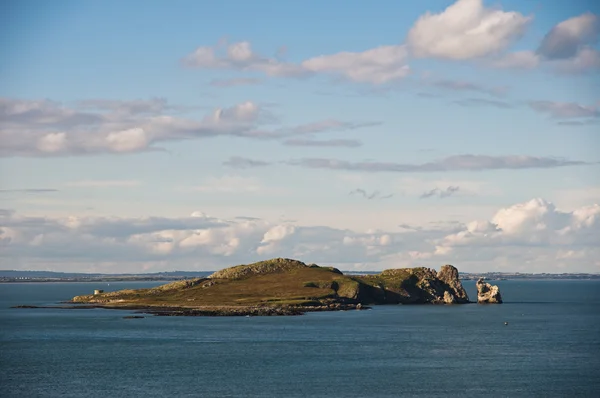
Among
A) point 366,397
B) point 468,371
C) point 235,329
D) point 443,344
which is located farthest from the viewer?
point 235,329

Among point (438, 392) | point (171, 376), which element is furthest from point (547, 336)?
point (171, 376)

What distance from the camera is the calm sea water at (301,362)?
116 meters

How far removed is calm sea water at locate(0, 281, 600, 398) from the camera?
381 feet

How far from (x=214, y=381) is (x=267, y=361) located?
21109 millimetres

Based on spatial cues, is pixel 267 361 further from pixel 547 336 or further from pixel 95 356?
pixel 547 336

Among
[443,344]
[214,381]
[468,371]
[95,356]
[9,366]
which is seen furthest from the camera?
[443,344]

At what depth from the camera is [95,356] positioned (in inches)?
5930

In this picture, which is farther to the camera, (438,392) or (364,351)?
(364,351)

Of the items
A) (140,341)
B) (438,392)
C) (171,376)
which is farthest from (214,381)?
(140,341)

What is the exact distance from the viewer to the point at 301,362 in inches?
5576

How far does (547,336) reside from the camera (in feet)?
595

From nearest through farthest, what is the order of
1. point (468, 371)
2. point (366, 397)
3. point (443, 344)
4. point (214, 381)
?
point (366, 397) → point (214, 381) → point (468, 371) → point (443, 344)

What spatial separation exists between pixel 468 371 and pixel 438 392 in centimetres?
1920

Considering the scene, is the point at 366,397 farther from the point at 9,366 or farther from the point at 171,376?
the point at 9,366
